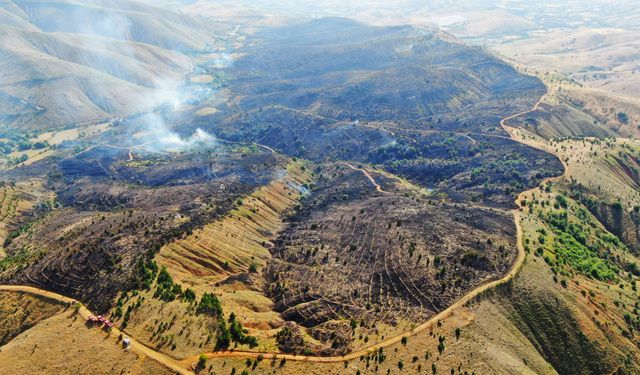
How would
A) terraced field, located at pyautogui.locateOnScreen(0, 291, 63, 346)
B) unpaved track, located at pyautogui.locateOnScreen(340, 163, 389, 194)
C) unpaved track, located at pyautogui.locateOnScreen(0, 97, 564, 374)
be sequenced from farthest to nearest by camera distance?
unpaved track, located at pyautogui.locateOnScreen(340, 163, 389, 194), terraced field, located at pyautogui.locateOnScreen(0, 291, 63, 346), unpaved track, located at pyautogui.locateOnScreen(0, 97, 564, 374)

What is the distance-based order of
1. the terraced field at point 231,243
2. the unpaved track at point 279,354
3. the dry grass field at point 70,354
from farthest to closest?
the terraced field at point 231,243
the unpaved track at point 279,354
the dry grass field at point 70,354

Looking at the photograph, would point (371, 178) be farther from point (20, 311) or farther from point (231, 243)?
point (20, 311)

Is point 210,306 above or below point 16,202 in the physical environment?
above

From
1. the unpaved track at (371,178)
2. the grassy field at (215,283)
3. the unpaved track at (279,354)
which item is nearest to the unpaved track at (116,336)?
the unpaved track at (279,354)

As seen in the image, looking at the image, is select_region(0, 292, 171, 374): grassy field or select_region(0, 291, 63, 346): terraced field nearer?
select_region(0, 292, 171, 374): grassy field

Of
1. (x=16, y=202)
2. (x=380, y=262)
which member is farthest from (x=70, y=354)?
(x=16, y=202)

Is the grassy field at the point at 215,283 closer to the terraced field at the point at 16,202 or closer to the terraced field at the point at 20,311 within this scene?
the terraced field at the point at 20,311

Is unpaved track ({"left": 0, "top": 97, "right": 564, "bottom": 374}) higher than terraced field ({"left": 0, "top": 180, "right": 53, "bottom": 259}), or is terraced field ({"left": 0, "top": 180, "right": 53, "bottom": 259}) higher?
unpaved track ({"left": 0, "top": 97, "right": 564, "bottom": 374})

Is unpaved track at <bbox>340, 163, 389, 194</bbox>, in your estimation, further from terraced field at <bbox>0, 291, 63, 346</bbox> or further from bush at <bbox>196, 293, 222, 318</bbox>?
terraced field at <bbox>0, 291, 63, 346</bbox>

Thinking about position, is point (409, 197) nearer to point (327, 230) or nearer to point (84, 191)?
point (327, 230)

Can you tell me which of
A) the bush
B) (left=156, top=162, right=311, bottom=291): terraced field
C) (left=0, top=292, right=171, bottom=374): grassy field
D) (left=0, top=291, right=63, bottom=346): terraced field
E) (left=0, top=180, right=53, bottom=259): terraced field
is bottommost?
(left=0, top=180, right=53, bottom=259): terraced field

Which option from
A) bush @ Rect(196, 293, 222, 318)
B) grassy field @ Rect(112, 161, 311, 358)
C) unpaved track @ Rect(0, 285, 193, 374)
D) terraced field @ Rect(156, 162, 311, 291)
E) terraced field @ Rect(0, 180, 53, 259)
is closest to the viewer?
unpaved track @ Rect(0, 285, 193, 374)

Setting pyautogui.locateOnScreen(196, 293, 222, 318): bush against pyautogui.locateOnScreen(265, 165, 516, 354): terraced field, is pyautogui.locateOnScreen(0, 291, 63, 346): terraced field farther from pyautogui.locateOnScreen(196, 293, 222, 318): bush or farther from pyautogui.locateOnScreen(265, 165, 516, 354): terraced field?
pyautogui.locateOnScreen(265, 165, 516, 354): terraced field

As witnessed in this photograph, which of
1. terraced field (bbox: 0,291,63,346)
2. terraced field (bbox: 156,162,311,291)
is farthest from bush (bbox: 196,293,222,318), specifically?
terraced field (bbox: 0,291,63,346)
